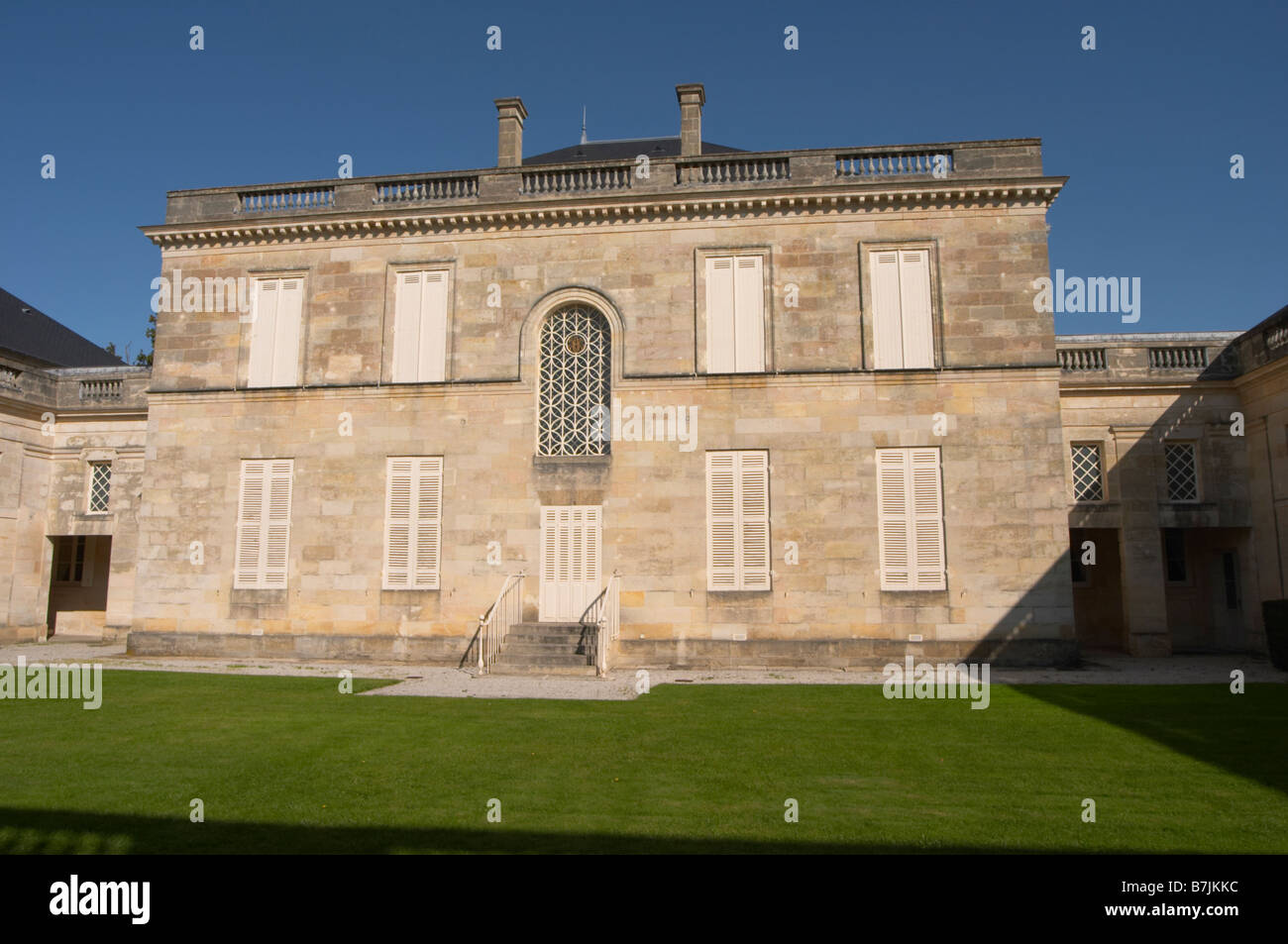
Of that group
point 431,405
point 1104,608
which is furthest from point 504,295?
point 1104,608

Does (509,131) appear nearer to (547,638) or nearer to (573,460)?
(573,460)

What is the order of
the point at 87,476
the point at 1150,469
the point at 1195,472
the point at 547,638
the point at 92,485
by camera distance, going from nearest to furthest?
1. the point at 547,638
2. the point at 1150,469
3. the point at 1195,472
4. the point at 87,476
5. the point at 92,485

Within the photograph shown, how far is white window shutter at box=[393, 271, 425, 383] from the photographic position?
18047 mm

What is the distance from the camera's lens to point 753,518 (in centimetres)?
1666

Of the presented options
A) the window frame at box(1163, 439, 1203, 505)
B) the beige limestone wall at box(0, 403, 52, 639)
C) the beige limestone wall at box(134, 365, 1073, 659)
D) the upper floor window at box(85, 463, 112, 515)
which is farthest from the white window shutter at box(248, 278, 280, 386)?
the window frame at box(1163, 439, 1203, 505)

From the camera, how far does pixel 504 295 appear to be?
17938 mm

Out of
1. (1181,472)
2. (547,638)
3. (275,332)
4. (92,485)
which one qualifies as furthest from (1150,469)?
(92,485)

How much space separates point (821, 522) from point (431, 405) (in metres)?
8.19

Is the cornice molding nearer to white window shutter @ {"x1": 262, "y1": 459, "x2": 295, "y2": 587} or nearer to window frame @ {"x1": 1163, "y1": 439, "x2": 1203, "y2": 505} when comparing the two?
white window shutter @ {"x1": 262, "y1": 459, "x2": 295, "y2": 587}

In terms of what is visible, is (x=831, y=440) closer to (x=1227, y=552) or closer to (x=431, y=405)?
(x=431, y=405)

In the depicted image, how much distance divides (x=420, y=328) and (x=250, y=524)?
5.44m

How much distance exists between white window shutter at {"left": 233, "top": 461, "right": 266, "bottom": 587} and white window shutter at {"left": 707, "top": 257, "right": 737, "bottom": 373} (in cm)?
976

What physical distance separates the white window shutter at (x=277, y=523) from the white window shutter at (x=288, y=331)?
74.7 inches
